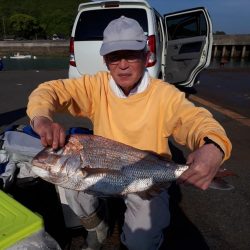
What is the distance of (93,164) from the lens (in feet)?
7.95

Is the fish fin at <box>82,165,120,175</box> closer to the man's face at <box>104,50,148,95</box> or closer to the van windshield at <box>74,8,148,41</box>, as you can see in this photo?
the man's face at <box>104,50,148,95</box>

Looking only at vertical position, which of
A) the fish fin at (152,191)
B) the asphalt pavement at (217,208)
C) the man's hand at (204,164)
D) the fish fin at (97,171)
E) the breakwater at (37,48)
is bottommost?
the breakwater at (37,48)

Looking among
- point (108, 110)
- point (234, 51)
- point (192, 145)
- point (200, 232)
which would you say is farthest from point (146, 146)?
point (234, 51)

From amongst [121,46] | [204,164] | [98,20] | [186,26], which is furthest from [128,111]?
[186,26]

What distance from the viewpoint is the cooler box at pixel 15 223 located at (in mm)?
1857

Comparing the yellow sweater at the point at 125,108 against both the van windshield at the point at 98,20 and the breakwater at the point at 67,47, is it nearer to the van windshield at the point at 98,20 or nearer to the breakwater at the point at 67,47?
the van windshield at the point at 98,20

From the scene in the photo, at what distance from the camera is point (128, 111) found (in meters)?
2.96

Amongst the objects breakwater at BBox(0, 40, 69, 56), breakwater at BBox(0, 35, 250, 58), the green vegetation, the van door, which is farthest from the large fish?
the green vegetation

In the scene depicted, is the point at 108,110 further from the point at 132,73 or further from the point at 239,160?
the point at 239,160

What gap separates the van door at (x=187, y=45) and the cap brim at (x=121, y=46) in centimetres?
777

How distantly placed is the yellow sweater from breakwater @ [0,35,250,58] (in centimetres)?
6069

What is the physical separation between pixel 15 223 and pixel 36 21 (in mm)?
148983

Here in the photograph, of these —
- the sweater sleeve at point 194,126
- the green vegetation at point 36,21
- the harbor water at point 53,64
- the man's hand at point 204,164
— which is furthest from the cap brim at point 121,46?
the green vegetation at point 36,21

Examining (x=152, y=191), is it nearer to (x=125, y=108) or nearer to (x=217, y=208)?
(x=125, y=108)
